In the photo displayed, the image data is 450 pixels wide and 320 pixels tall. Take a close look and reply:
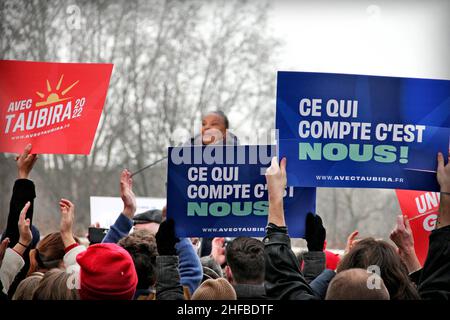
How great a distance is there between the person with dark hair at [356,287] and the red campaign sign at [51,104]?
1423 millimetres

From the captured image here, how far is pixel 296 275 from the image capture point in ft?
8.29

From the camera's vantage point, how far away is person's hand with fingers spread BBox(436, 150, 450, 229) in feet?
9.07

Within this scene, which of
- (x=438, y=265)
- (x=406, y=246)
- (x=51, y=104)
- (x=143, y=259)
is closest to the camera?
(x=438, y=265)

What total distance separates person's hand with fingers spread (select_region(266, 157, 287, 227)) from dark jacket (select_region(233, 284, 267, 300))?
Answer: 0.25 metres

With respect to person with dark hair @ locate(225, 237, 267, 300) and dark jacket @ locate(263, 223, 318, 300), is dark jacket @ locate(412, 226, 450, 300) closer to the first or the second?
dark jacket @ locate(263, 223, 318, 300)

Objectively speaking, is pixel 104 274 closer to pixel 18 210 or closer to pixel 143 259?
pixel 143 259

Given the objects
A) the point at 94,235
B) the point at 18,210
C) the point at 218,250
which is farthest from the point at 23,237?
the point at 218,250

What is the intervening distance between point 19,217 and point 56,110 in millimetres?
592

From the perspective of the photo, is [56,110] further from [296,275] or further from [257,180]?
[296,275]

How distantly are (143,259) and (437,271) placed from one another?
104cm

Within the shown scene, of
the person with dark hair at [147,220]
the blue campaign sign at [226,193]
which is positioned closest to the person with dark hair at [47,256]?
the blue campaign sign at [226,193]

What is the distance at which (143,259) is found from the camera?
292 cm

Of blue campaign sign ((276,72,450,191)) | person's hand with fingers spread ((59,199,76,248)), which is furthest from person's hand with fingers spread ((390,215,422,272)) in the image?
person's hand with fingers spread ((59,199,76,248))
